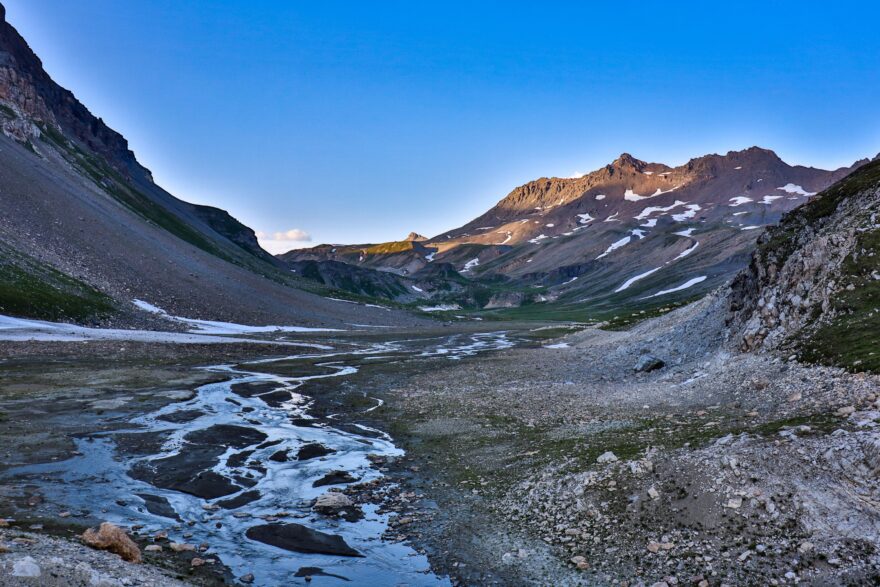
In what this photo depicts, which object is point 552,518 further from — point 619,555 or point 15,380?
point 15,380

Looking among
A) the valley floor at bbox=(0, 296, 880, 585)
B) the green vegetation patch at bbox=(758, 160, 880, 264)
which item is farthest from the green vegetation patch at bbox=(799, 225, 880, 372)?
the green vegetation patch at bbox=(758, 160, 880, 264)

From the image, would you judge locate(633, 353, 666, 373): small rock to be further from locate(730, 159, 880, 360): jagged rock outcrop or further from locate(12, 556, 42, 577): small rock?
→ locate(12, 556, 42, 577): small rock

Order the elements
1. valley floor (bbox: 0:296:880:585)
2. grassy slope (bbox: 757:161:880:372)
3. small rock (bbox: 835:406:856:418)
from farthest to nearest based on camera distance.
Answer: grassy slope (bbox: 757:161:880:372), small rock (bbox: 835:406:856:418), valley floor (bbox: 0:296:880:585)

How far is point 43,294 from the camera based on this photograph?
74688 mm

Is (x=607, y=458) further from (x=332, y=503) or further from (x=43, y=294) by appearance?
(x=43, y=294)

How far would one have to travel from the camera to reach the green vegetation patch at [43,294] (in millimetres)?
69444

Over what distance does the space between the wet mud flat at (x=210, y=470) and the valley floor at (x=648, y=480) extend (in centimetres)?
64

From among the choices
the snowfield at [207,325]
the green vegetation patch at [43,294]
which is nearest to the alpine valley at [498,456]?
the green vegetation patch at [43,294]

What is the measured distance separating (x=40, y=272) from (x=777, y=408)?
96.4 m

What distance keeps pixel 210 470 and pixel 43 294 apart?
226 ft

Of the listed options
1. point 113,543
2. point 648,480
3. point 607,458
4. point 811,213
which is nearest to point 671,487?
point 648,480

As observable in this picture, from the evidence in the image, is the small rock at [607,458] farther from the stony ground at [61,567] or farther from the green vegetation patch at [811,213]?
the green vegetation patch at [811,213]

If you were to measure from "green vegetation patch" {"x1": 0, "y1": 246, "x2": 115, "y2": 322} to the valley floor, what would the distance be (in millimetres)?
42910

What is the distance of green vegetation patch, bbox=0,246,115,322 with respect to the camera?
69444mm
